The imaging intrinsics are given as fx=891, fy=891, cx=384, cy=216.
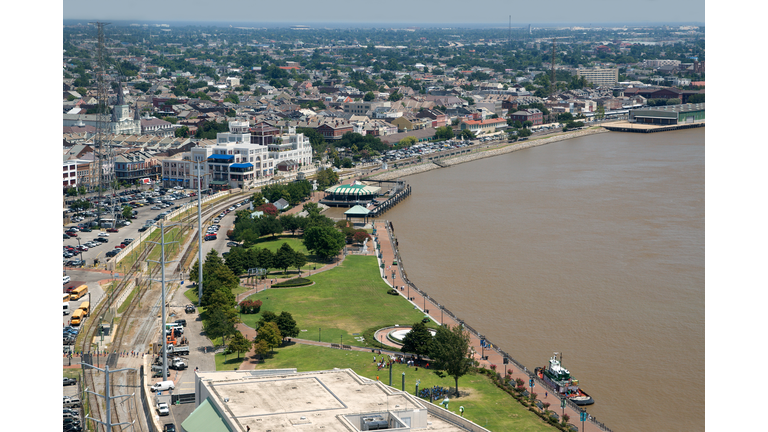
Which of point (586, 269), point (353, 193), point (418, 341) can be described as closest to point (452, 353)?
point (418, 341)

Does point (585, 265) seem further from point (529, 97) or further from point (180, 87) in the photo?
point (180, 87)

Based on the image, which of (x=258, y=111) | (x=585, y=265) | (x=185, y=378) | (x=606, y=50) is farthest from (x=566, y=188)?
(x=606, y=50)

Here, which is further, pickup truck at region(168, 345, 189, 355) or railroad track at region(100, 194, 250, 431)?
pickup truck at region(168, 345, 189, 355)

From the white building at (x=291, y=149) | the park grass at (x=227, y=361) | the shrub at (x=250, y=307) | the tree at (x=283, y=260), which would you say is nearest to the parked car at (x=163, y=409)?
the park grass at (x=227, y=361)

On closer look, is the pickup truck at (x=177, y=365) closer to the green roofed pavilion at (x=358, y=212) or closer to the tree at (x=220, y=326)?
the tree at (x=220, y=326)

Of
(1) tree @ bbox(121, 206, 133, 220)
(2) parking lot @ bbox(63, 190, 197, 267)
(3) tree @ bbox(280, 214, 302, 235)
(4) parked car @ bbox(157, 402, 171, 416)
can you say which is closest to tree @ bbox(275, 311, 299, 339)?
(4) parked car @ bbox(157, 402, 171, 416)

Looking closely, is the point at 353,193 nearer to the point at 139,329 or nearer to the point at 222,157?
the point at 222,157

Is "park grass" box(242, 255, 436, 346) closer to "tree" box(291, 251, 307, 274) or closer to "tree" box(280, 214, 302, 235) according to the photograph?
"tree" box(291, 251, 307, 274)
